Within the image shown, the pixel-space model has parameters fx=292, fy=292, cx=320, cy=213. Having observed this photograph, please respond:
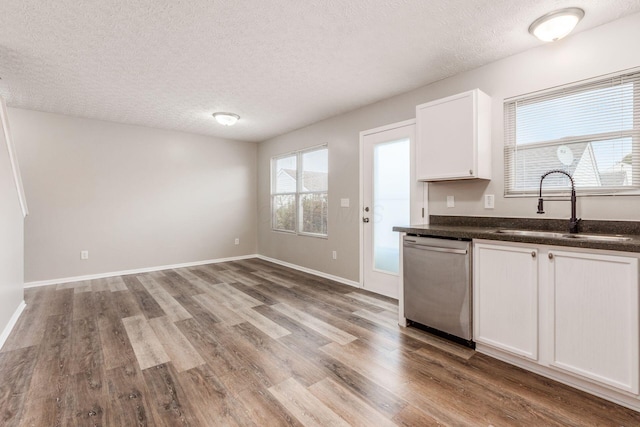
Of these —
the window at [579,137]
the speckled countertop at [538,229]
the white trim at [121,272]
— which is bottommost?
the white trim at [121,272]

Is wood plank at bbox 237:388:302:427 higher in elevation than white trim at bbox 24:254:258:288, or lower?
lower

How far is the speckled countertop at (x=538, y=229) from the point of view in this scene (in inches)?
66.0

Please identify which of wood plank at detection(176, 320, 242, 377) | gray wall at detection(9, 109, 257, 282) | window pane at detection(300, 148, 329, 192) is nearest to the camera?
wood plank at detection(176, 320, 242, 377)

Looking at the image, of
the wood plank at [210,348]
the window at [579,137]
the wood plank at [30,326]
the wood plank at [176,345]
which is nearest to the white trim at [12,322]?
the wood plank at [30,326]

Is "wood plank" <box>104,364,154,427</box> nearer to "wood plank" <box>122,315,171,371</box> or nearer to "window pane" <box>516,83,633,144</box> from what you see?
"wood plank" <box>122,315,171,371</box>

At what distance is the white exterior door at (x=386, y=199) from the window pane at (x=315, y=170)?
0.83 m

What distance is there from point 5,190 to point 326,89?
126 inches

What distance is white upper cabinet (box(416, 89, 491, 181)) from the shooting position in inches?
99.8

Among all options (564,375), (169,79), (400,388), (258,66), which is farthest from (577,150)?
(169,79)

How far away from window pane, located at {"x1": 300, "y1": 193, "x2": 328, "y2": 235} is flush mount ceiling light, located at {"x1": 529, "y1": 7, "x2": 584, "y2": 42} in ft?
10.1

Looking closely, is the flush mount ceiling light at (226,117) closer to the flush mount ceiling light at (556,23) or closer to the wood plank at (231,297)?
the wood plank at (231,297)

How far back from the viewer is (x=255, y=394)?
69.1 inches

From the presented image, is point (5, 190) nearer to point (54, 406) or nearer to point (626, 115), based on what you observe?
point (54, 406)

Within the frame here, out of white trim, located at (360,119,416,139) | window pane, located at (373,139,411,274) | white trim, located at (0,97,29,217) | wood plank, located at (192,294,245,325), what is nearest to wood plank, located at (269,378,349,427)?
wood plank, located at (192,294,245,325)
